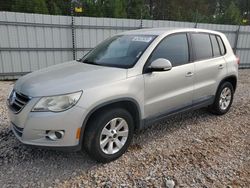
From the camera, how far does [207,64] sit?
3.94 metres

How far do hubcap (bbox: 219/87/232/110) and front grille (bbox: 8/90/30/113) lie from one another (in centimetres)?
359

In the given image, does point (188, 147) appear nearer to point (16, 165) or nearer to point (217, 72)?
point (217, 72)

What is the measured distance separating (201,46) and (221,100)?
1274mm

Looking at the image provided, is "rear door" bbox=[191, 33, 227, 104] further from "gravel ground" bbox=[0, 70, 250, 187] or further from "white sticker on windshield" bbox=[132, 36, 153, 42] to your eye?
"white sticker on windshield" bbox=[132, 36, 153, 42]

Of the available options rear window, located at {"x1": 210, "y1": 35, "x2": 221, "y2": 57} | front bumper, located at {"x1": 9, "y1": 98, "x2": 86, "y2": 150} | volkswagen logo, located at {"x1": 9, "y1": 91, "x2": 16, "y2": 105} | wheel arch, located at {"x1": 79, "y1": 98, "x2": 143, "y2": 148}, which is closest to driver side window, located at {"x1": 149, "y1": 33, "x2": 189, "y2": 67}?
wheel arch, located at {"x1": 79, "y1": 98, "x2": 143, "y2": 148}

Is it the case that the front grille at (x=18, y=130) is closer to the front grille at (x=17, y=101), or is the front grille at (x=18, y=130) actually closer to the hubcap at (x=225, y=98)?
the front grille at (x=17, y=101)

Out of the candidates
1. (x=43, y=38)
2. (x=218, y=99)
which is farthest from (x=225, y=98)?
(x=43, y=38)

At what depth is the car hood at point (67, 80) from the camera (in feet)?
8.35

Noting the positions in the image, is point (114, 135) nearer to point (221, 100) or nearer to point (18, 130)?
point (18, 130)

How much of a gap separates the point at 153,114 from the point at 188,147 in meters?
0.74

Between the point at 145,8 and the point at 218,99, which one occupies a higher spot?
the point at 145,8

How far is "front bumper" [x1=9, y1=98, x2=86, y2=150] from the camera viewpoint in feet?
8.09

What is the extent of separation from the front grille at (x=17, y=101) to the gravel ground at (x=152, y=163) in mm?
723

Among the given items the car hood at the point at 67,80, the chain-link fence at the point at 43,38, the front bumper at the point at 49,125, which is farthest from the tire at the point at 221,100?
the chain-link fence at the point at 43,38
